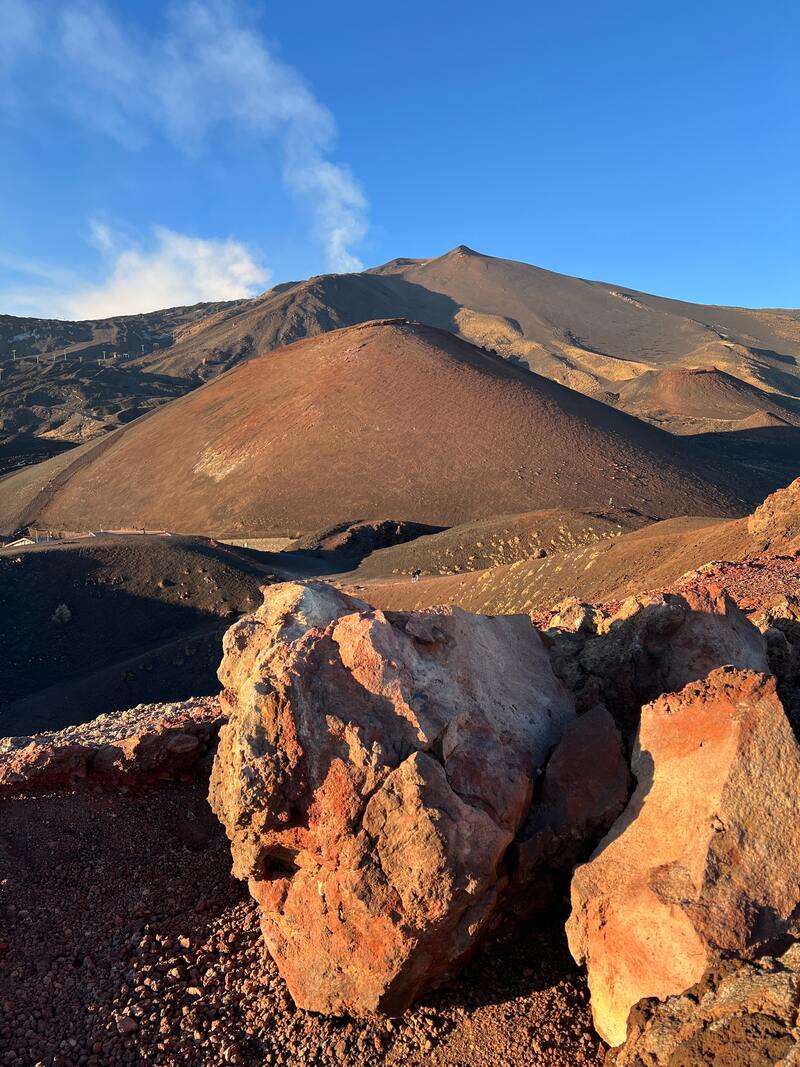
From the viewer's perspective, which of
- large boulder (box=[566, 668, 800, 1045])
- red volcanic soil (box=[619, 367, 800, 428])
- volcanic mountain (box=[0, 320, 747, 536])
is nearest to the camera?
large boulder (box=[566, 668, 800, 1045])

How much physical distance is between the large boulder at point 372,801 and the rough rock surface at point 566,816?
0.14 meters

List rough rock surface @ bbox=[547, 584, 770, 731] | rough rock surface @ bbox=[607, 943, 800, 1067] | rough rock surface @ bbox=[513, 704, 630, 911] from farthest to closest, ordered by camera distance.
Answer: rough rock surface @ bbox=[547, 584, 770, 731], rough rock surface @ bbox=[513, 704, 630, 911], rough rock surface @ bbox=[607, 943, 800, 1067]

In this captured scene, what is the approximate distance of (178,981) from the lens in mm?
5105

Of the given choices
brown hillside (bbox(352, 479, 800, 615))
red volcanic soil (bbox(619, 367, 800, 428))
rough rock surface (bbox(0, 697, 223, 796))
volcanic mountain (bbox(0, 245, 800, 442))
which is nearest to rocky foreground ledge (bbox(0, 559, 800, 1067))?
rough rock surface (bbox(0, 697, 223, 796))

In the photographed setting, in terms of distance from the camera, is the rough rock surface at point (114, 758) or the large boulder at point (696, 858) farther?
the rough rock surface at point (114, 758)

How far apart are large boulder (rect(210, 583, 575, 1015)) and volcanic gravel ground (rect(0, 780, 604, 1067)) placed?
243 mm

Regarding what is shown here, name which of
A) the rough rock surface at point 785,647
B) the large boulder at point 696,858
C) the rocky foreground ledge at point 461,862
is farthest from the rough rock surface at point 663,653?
the large boulder at point 696,858

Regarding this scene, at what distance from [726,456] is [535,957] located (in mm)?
55787

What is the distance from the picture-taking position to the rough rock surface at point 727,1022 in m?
3.05

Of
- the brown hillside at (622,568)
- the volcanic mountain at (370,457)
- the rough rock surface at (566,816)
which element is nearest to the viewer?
the rough rock surface at (566,816)

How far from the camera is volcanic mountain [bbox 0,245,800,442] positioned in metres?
90.4

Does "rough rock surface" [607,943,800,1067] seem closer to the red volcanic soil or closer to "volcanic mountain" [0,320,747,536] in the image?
"volcanic mountain" [0,320,747,536]

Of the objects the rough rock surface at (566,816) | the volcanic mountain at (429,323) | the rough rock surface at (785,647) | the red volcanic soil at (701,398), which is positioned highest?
the volcanic mountain at (429,323)

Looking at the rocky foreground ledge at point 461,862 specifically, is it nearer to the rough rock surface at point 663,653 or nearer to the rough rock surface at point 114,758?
the rough rock surface at point 663,653
